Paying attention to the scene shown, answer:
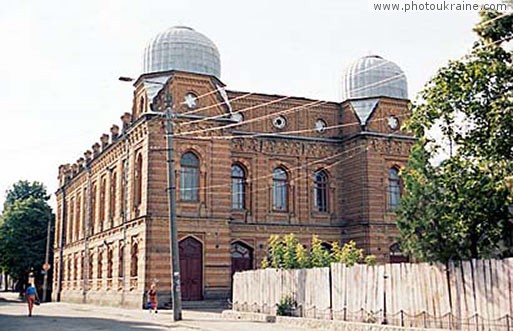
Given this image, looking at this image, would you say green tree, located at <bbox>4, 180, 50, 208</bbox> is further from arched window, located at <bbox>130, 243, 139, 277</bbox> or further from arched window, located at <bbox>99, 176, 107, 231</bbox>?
arched window, located at <bbox>130, 243, 139, 277</bbox>

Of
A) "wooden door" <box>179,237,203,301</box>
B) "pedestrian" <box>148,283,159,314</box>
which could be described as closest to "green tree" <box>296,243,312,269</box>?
"pedestrian" <box>148,283,159,314</box>

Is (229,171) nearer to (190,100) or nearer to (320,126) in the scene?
(190,100)

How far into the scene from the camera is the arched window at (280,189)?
40625 mm

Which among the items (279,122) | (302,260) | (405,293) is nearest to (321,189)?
(279,122)

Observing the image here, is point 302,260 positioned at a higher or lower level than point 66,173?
lower

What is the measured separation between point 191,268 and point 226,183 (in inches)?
192

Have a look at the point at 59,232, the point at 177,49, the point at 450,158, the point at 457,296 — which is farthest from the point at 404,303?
the point at 59,232

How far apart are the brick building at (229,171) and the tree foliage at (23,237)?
2027 cm

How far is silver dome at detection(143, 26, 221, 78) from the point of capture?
123 feet

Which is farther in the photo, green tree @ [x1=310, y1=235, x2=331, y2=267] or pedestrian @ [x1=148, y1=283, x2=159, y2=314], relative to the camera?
pedestrian @ [x1=148, y1=283, x2=159, y2=314]

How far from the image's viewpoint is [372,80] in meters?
42.5

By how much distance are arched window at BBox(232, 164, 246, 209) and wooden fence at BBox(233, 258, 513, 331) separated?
1341cm

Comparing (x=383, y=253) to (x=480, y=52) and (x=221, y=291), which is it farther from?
(x=480, y=52)

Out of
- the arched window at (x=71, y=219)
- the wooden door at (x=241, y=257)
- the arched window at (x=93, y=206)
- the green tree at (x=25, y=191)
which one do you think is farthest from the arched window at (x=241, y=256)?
the green tree at (x=25, y=191)
